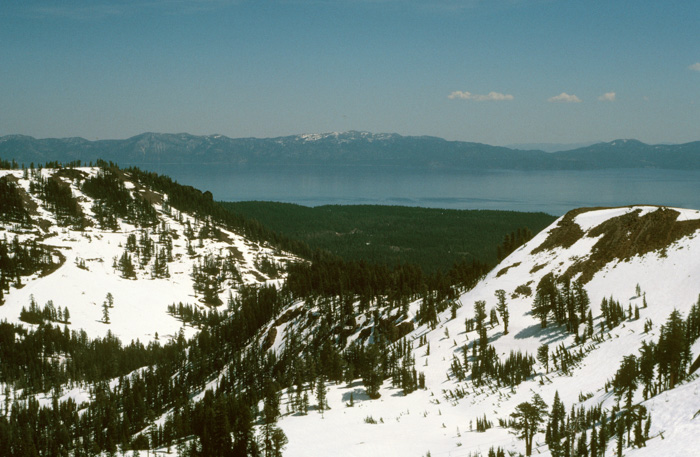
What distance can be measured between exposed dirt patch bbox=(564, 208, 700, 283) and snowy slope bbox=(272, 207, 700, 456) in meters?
1.18

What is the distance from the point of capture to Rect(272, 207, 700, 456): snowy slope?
169 ft

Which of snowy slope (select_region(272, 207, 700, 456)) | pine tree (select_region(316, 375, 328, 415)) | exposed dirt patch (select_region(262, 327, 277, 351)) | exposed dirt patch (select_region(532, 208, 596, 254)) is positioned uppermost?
exposed dirt patch (select_region(532, 208, 596, 254))

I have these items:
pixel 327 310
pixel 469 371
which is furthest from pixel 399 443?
pixel 327 310

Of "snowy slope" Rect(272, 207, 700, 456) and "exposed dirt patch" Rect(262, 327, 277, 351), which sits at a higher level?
"snowy slope" Rect(272, 207, 700, 456)

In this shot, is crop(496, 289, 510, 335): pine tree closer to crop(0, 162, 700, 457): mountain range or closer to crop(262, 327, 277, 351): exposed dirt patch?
crop(0, 162, 700, 457): mountain range

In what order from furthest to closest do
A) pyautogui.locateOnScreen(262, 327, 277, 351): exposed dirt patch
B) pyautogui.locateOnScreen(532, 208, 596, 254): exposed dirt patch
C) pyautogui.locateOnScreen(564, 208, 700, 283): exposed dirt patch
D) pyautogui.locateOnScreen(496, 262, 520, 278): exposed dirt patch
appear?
pyautogui.locateOnScreen(262, 327, 277, 351): exposed dirt patch < pyautogui.locateOnScreen(496, 262, 520, 278): exposed dirt patch < pyautogui.locateOnScreen(532, 208, 596, 254): exposed dirt patch < pyautogui.locateOnScreen(564, 208, 700, 283): exposed dirt patch

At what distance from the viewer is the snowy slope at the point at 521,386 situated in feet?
169

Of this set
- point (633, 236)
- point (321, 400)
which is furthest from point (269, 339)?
point (633, 236)

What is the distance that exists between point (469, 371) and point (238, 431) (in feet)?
120

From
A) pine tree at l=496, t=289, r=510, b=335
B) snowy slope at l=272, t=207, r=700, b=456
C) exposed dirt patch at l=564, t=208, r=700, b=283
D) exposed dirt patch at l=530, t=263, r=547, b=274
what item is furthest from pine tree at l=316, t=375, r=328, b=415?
exposed dirt patch at l=564, t=208, r=700, b=283

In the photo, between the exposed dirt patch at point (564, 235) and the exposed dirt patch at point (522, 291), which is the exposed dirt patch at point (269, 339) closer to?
the exposed dirt patch at point (522, 291)

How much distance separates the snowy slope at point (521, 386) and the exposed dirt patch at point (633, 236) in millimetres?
1182

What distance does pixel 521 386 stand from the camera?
224 ft

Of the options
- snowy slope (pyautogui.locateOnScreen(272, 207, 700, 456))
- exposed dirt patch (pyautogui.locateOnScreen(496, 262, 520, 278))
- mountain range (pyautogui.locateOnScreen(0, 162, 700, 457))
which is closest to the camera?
mountain range (pyautogui.locateOnScreen(0, 162, 700, 457))
